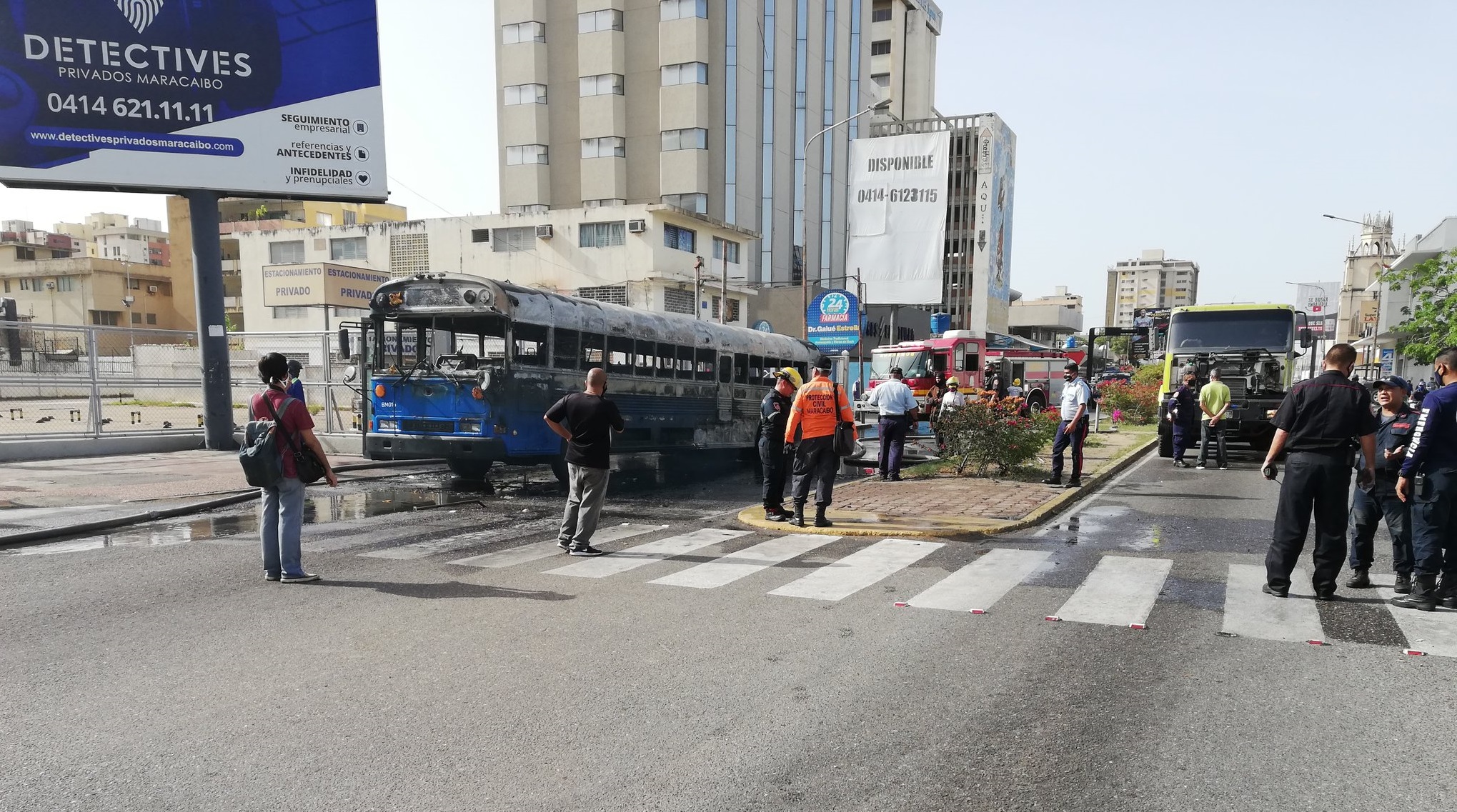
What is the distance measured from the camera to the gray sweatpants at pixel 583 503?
8.36 m

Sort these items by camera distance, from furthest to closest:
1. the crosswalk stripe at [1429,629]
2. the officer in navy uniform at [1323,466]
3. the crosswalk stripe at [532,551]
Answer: the crosswalk stripe at [532,551] < the officer in navy uniform at [1323,466] < the crosswalk stripe at [1429,629]

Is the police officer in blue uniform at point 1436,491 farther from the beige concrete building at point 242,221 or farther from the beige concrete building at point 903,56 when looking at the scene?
the beige concrete building at point 903,56

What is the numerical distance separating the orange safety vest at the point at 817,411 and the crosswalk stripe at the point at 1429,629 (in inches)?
203

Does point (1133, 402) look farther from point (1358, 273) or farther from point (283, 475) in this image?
point (1358, 273)

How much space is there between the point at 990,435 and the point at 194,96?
15.9 metres

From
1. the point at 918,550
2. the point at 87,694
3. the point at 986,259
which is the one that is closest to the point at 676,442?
the point at 918,550

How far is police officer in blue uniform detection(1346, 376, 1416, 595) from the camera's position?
6676 mm

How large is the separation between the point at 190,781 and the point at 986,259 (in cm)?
7007

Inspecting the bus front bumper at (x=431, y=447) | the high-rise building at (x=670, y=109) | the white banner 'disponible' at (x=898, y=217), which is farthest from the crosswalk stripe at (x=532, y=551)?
the high-rise building at (x=670, y=109)

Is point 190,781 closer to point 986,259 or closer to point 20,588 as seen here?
point 20,588

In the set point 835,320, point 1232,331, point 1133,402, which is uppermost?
point 835,320

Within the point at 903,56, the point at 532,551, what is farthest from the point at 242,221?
the point at 532,551

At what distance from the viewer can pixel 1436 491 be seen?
20.6 ft

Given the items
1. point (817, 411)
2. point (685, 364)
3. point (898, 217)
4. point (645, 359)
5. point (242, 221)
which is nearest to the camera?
point (817, 411)
